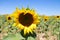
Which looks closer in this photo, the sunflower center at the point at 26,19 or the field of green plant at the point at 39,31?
the field of green plant at the point at 39,31

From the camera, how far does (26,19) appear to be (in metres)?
3.23

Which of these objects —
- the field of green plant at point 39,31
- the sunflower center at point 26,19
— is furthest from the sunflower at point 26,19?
the field of green plant at point 39,31

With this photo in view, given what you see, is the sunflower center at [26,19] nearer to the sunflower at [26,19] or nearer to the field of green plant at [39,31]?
the sunflower at [26,19]

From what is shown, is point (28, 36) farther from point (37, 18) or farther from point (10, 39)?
point (37, 18)

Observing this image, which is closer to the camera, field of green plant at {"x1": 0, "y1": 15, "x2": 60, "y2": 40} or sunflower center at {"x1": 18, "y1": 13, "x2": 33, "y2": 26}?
field of green plant at {"x1": 0, "y1": 15, "x2": 60, "y2": 40}

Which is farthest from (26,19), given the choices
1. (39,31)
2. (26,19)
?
(39,31)

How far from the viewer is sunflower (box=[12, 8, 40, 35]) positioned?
10.7 feet

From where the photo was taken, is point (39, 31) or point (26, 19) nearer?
point (26, 19)

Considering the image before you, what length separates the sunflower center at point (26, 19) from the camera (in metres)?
3.26

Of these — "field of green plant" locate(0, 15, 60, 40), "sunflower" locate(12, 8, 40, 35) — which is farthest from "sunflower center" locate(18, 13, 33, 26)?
"field of green plant" locate(0, 15, 60, 40)

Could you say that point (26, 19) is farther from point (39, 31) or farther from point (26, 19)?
point (39, 31)

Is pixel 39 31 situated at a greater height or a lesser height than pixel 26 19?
lesser

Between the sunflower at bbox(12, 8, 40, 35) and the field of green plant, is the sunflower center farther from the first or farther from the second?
the field of green plant

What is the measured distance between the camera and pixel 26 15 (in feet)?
10.9
